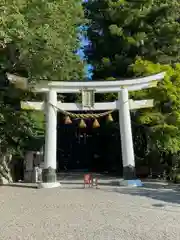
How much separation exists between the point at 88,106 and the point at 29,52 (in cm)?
378

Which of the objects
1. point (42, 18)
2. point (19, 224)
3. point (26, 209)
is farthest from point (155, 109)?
point (19, 224)

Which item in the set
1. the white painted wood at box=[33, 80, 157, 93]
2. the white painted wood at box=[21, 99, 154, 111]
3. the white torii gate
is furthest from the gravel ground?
the white painted wood at box=[33, 80, 157, 93]

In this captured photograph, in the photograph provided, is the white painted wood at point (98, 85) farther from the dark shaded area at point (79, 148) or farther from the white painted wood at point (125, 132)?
the dark shaded area at point (79, 148)

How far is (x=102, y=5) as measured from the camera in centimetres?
1947

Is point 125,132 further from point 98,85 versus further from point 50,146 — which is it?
point 50,146

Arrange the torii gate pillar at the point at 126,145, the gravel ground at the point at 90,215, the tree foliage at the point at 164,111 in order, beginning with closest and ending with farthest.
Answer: the gravel ground at the point at 90,215
the torii gate pillar at the point at 126,145
the tree foliage at the point at 164,111

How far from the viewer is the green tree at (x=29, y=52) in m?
8.84

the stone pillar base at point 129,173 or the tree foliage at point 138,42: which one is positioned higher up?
the tree foliage at point 138,42

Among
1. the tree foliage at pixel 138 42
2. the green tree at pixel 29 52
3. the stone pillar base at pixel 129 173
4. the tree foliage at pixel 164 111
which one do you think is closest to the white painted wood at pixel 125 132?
the stone pillar base at pixel 129 173

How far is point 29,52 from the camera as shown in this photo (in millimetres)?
10492

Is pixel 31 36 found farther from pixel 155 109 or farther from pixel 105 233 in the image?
pixel 155 109

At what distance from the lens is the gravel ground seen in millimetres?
5621

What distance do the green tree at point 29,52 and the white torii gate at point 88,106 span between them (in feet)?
1.84

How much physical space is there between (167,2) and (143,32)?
9.13ft
